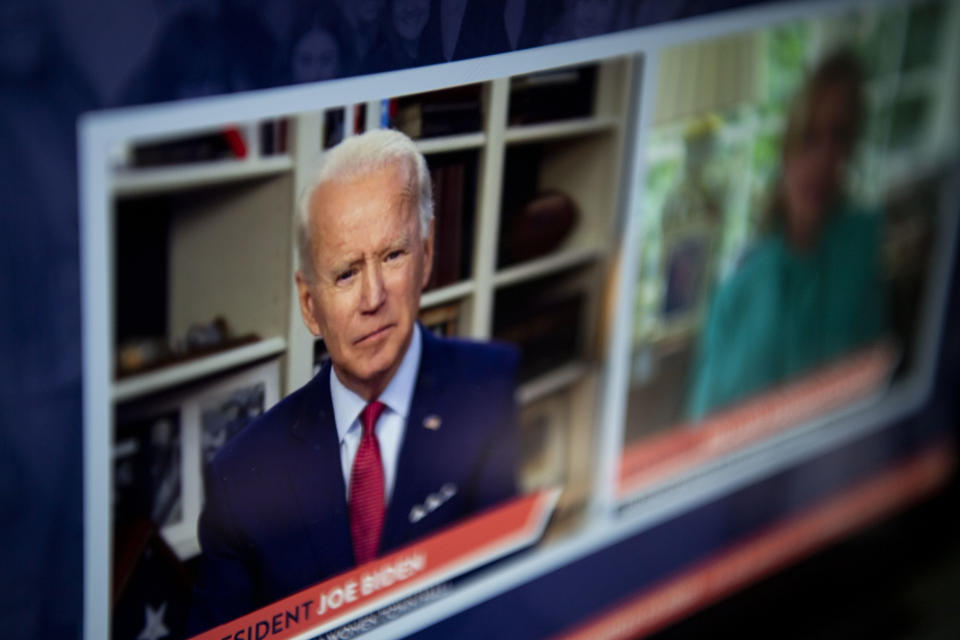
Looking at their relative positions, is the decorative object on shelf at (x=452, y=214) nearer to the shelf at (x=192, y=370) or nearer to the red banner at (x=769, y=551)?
Result: the shelf at (x=192, y=370)

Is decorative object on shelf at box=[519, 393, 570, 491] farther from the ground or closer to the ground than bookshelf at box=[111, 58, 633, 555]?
closer to the ground

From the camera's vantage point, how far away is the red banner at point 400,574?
4.05 feet

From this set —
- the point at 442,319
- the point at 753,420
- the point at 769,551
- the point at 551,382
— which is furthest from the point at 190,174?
the point at 769,551

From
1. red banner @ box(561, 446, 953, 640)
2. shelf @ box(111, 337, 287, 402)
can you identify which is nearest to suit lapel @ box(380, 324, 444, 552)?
shelf @ box(111, 337, 287, 402)

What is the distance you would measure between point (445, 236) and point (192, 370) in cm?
33

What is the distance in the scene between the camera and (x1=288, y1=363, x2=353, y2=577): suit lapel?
121cm

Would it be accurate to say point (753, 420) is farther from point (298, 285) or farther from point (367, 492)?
point (298, 285)

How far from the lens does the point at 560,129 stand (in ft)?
4.39

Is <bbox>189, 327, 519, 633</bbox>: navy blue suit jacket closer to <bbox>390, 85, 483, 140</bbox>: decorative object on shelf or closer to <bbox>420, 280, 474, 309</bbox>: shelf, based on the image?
<bbox>420, 280, 474, 309</bbox>: shelf

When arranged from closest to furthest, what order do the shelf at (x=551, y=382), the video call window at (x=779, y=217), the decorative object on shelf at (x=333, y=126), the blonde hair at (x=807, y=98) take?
the decorative object on shelf at (x=333, y=126) < the shelf at (x=551, y=382) < the video call window at (x=779, y=217) < the blonde hair at (x=807, y=98)

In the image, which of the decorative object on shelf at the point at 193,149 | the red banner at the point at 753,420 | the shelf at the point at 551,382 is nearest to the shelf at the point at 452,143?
the decorative object on shelf at the point at 193,149

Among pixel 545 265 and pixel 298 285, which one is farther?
pixel 545 265

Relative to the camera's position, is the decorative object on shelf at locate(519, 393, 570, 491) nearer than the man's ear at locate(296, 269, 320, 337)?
No

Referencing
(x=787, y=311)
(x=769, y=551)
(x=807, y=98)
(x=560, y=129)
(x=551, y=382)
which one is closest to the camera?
(x=560, y=129)
